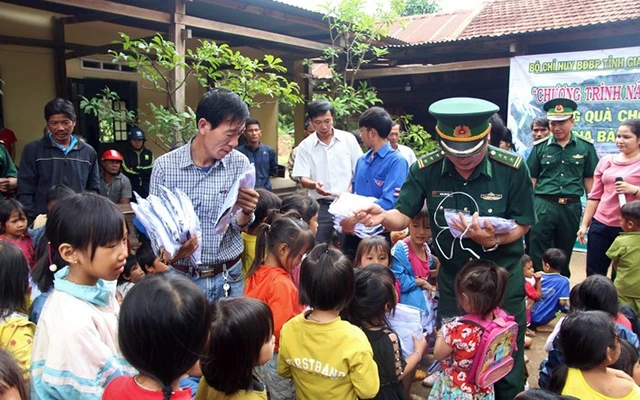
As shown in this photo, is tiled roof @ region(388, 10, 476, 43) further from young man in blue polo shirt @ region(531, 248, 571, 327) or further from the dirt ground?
the dirt ground

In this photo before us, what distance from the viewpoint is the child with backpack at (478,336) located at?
7.35 ft

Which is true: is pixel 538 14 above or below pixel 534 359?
above

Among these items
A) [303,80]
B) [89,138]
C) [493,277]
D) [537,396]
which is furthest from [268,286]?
[303,80]

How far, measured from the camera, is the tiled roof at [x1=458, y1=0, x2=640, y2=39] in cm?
842

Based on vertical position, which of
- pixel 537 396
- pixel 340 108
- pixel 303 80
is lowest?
pixel 537 396

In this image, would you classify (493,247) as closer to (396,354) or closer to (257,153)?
(396,354)

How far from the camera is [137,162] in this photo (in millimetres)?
6953

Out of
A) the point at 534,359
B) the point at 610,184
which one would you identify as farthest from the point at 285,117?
the point at 534,359

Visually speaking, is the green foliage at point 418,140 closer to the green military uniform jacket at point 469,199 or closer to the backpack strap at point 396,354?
the green military uniform jacket at point 469,199

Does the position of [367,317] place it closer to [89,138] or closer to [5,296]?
[5,296]

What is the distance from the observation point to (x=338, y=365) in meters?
2.03

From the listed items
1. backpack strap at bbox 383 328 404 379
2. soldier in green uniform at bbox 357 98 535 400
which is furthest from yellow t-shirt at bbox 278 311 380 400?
soldier in green uniform at bbox 357 98 535 400

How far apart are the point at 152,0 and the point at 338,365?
5701 mm

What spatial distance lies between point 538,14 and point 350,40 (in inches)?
179
